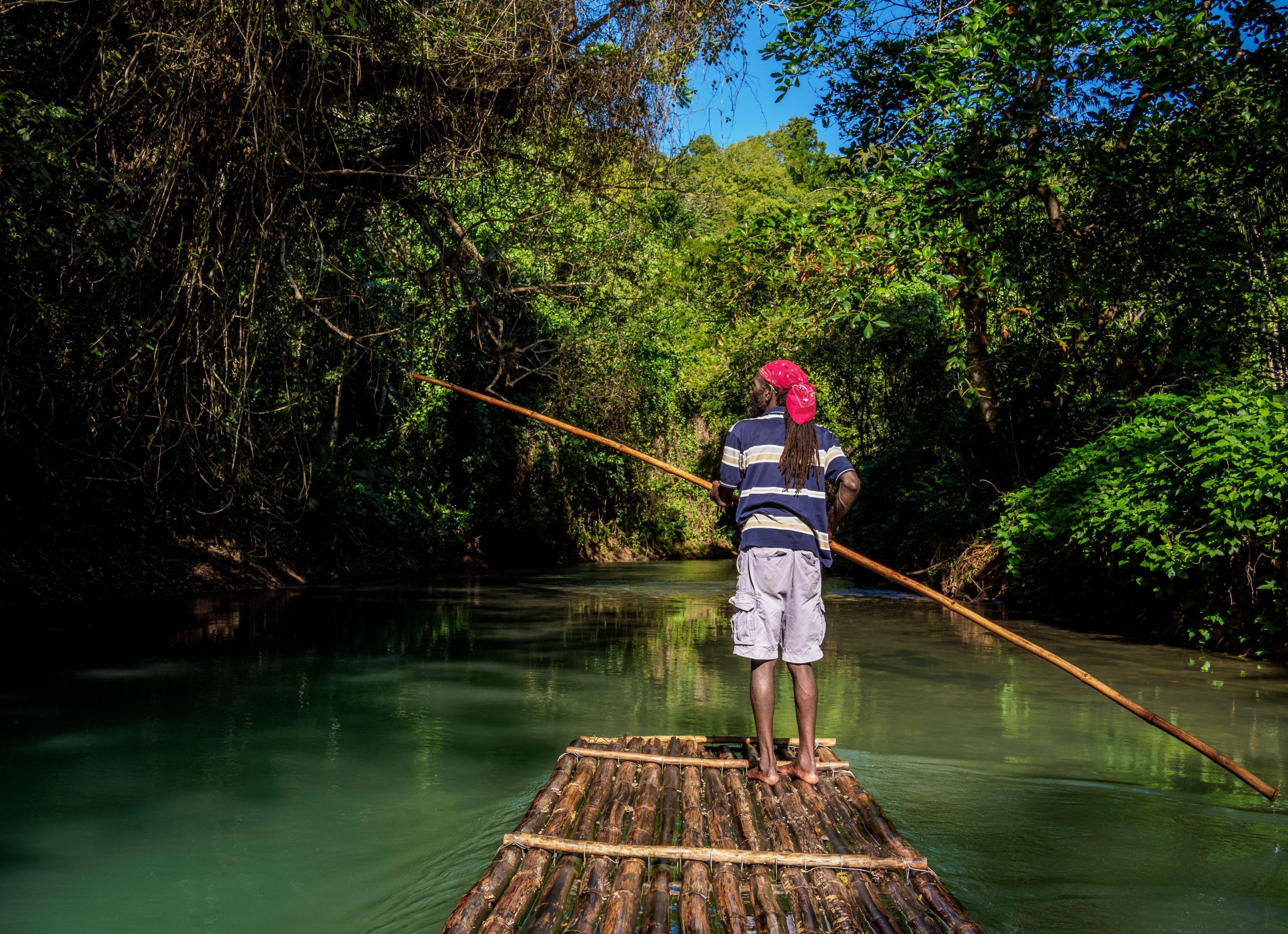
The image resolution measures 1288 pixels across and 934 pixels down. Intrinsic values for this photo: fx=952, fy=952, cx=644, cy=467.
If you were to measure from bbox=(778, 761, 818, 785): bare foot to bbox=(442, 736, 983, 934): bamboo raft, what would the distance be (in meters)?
0.03

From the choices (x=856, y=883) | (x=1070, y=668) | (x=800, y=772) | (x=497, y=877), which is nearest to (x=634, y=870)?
(x=497, y=877)

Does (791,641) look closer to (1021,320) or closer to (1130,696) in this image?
(1130,696)

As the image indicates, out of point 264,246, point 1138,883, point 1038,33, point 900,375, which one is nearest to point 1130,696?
point 1138,883

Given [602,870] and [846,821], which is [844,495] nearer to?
[846,821]

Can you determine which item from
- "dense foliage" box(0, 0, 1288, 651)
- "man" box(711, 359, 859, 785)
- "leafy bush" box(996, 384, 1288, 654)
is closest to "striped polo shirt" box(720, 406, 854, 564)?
"man" box(711, 359, 859, 785)

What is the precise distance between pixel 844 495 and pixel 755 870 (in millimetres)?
1756

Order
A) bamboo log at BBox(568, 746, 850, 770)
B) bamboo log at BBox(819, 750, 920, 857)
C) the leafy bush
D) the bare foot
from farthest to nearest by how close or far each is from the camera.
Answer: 1. the leafy bush
2. bamboo log at BBox(568, 746, 850, 770)
3. the bare foot
4. bamboo log at BBox(819, 750, 920, 857)

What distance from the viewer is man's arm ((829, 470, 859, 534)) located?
421 cm

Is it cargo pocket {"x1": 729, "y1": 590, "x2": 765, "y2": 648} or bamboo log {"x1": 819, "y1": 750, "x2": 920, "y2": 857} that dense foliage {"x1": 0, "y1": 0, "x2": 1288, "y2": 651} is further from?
bamboo log {"x1": 819, "y1": 750, "x2": 920, "y2": 857}

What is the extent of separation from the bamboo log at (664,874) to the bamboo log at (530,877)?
34 cm

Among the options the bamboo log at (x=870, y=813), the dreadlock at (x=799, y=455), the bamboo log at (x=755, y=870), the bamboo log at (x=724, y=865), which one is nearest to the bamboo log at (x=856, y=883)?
the bamboo log at (x=870, y=813)

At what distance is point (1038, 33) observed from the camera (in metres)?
8.39

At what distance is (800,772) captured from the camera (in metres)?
4.06

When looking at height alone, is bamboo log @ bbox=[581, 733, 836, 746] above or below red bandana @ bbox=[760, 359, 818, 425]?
below
